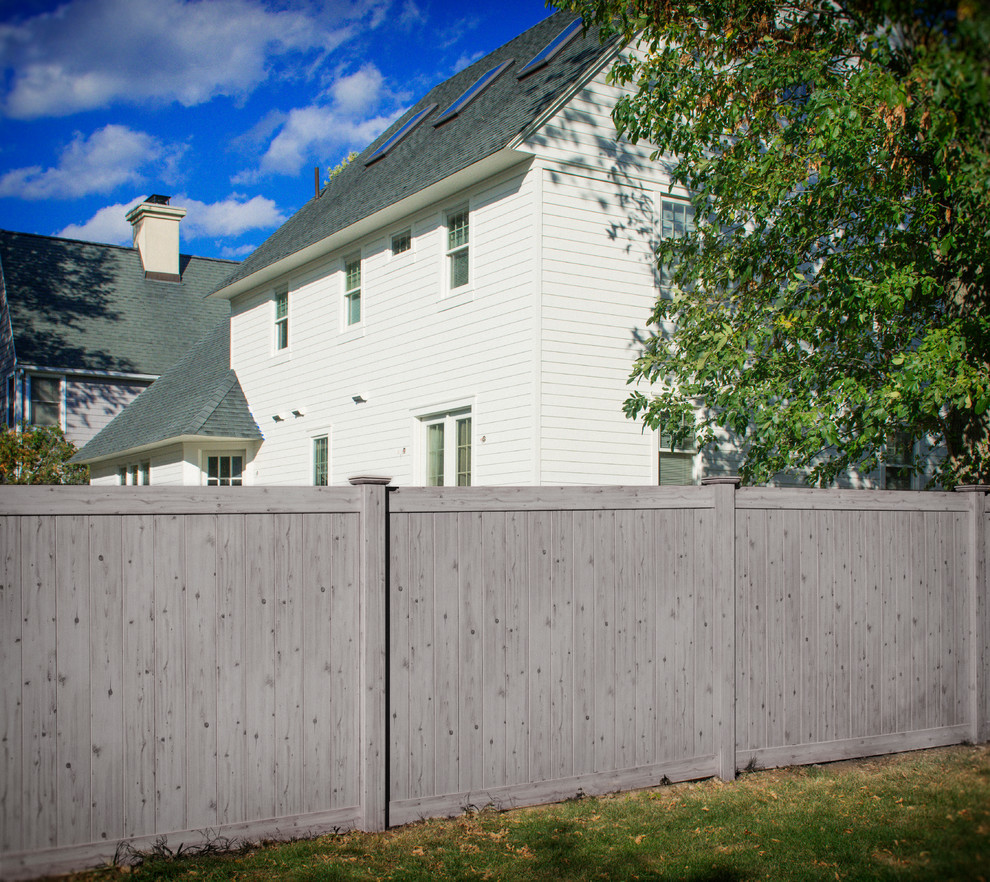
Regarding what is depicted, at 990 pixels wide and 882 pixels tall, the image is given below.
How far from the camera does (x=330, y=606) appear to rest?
5211 mm

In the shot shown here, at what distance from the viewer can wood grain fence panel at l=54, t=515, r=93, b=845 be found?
453 cm

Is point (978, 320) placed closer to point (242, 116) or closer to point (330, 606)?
point (330, 606)

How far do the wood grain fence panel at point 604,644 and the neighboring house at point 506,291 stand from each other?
16.9ft

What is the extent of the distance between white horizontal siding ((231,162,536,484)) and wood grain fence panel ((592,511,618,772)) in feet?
17.5

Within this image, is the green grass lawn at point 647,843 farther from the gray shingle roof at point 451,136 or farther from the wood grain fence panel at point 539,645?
the gray shingle roof at point 451,136

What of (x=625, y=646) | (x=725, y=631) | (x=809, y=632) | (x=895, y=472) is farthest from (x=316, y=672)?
(x=895, y=472)

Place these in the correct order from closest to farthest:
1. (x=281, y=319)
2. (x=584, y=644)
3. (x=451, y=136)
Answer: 1. (x=584, y=644)
2. (x=451, y=136)
3. (x=281, y=319)

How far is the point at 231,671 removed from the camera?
4953 mm

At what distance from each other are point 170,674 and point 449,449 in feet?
27.2

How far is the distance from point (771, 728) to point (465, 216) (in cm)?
874

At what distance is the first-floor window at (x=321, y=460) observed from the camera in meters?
16.2

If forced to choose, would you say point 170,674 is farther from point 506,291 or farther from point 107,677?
point 506,291

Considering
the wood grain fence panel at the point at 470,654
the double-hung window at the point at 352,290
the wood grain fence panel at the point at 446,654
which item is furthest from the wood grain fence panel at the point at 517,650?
the double-hung window at the point at 352,290

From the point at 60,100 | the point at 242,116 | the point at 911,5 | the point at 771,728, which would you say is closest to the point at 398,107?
the point at 242,116
